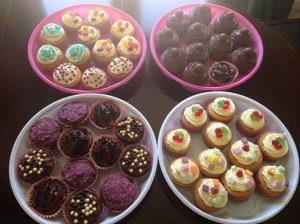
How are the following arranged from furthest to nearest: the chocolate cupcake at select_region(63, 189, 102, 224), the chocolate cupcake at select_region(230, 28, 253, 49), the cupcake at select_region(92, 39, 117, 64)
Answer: the chocolate cupcake at select_region(230, 28, 253, 49)
the cupcake at select_region(92, 39, 117, 64)
the chocolate cupcake at select_region(63, 189, 102, 224)

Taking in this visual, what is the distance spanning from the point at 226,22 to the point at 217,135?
2.92 ft

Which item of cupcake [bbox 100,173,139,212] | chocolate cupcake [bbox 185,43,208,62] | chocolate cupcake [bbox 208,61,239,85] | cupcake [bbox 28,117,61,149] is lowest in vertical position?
cupcake [bbox 100,173,139,212]

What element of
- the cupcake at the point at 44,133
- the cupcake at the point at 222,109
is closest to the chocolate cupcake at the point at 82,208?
the cupcake at the point at 44,133

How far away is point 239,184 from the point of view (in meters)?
1.86

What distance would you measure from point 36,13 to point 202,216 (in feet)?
5.95

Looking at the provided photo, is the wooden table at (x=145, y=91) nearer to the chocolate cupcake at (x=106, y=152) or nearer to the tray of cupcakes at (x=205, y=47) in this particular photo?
the tray of cupcakes at (x=205, y=47)

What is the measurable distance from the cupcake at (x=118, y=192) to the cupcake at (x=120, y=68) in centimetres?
67

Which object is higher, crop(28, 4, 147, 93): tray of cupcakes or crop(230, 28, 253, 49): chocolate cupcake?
crop(230, 28, 253, 49): chocolate cupcake

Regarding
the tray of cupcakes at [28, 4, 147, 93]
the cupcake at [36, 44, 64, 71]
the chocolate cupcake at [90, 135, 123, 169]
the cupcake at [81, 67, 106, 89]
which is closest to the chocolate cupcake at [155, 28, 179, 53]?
the tray of cupcakes at [28, 4, 147, 93]

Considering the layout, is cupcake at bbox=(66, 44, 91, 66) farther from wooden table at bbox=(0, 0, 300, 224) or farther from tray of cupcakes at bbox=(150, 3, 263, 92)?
tray of cupcakes at bbox=(150, 3, 263, 92)

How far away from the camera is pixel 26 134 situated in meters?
1.96

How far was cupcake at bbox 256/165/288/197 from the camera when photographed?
6.16ft

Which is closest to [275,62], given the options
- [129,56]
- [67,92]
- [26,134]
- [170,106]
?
[170,106]

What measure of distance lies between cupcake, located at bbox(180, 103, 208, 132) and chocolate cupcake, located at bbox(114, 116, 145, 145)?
10.8 inches
